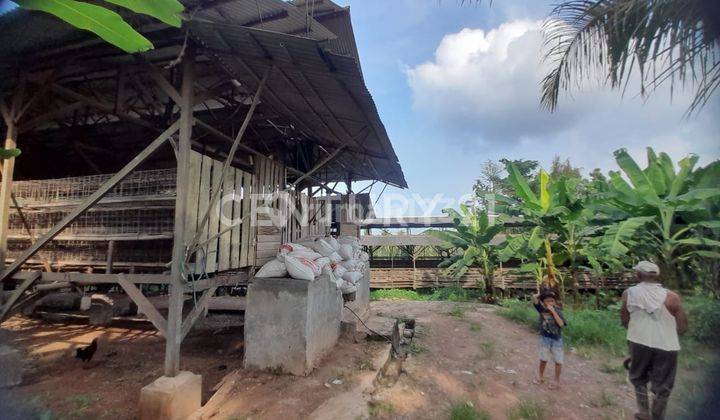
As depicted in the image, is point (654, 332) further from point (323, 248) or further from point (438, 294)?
point (438, 294)

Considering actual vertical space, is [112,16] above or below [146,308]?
above

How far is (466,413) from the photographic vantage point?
363cm

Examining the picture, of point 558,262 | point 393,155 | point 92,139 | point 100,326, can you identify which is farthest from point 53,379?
point 558,262

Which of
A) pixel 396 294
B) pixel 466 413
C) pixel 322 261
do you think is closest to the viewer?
pixel 466 413

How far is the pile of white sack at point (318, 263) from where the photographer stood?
4566 millimetres

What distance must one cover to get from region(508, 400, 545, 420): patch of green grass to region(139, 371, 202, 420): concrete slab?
339 cm

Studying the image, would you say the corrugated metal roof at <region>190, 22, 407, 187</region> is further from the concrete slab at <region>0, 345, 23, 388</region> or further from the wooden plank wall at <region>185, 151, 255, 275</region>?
the concrete slab at <region>0, 345, 23, 388</region>

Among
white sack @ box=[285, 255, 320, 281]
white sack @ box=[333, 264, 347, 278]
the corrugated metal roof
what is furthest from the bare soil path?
the corrugated metal roof

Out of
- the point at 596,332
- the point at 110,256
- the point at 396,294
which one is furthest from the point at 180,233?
the point at 396,294

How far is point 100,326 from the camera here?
7023mm

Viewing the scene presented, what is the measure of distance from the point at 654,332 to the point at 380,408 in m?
2.59

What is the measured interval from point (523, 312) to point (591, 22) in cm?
714

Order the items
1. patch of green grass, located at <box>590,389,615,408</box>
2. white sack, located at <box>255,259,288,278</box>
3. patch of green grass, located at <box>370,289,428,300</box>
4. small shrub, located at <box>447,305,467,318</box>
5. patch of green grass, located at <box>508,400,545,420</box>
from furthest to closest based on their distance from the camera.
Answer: patch of green grass, located at <box>370,289,428,300</box>
small shrub, located at <box>447,305,467,318</box>
white sack, located at <box>255,259,288,278</box>
patch of green grass, located at <box>590,389,615,408</box>
patch of green grass, located at <box>508,400,545,420</box>

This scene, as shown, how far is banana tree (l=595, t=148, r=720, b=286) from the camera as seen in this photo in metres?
4.68
